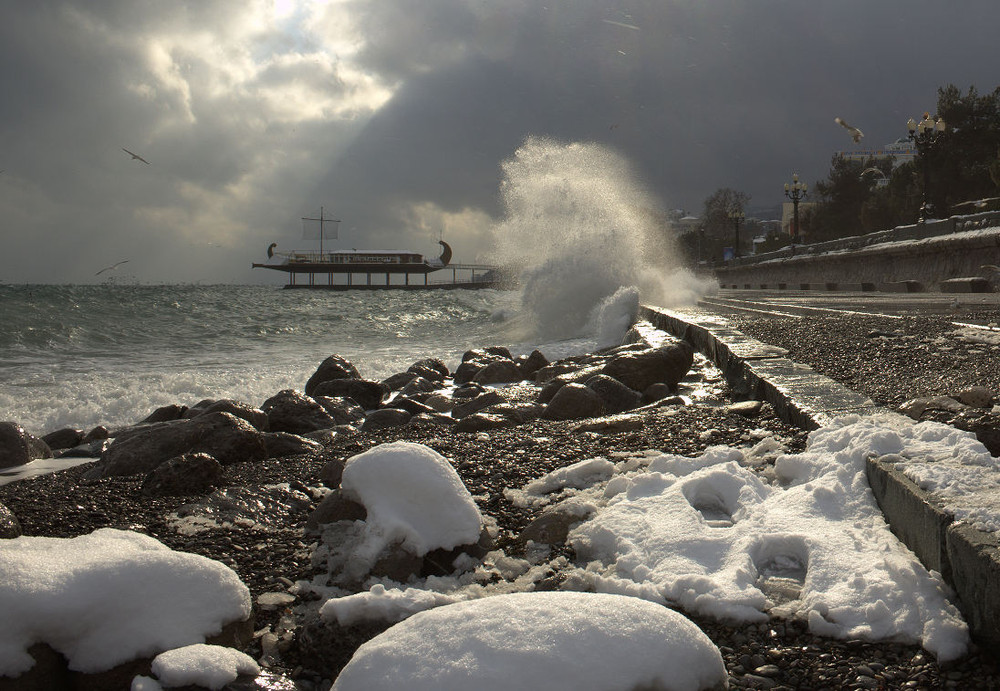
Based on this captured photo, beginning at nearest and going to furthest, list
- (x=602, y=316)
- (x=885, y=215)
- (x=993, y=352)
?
1. (x=993, y=352)
2. (x=602, y=316)
3. (x=885, y=215)

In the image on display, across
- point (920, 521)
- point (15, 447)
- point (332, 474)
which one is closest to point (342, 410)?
point (15, 447)

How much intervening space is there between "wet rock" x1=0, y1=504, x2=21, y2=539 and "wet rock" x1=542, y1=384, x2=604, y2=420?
254cm

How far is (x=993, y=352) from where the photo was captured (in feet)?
12.4

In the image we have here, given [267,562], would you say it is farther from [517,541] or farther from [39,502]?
[39,502]

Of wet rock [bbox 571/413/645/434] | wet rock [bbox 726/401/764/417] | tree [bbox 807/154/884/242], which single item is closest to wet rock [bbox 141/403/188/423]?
wet rock [bbox 571/413/645/434]

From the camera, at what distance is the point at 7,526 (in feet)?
6.49

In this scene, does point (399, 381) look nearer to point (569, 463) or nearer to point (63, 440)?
point (63, 440)

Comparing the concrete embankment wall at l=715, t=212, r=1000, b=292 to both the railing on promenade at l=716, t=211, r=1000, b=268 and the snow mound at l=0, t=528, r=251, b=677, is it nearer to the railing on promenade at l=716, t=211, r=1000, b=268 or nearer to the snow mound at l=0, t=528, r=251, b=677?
the railing on promenade at l=716, t=211, r=1000, b=268

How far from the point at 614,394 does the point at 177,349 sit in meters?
12.0

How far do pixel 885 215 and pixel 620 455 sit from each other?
116ft

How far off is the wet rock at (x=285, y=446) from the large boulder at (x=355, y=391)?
259cm

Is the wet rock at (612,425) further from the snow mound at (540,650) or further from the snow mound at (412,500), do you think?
the snow mound at (540,650)

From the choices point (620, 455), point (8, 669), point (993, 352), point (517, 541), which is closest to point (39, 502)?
point (8, 669)

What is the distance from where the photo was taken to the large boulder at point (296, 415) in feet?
15.4
